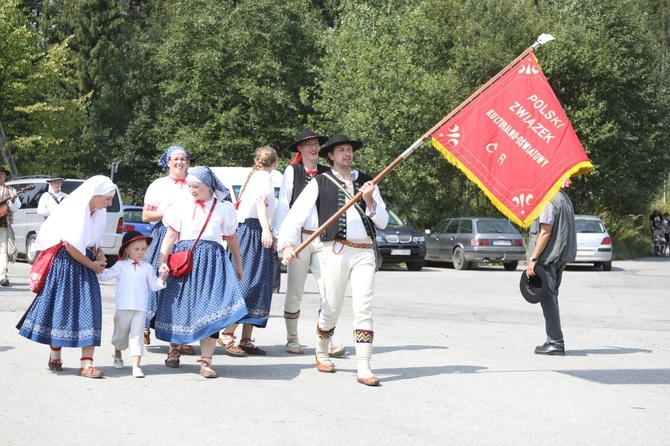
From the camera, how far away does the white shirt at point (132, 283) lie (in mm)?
8242

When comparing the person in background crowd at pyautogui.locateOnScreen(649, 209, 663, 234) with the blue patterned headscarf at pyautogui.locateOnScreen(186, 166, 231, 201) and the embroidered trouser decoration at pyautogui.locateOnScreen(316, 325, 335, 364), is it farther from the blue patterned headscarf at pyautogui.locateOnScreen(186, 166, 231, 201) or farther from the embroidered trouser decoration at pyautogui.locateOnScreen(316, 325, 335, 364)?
the blue patterned headscarf at pyautogui.locateOnScreen(186, 166, 231, 201)

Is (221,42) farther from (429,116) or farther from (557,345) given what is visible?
(557,345)

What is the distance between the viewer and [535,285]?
10234 mm

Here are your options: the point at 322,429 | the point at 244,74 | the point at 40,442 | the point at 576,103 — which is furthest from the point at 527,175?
the point at 244,74

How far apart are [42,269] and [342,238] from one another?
2.38 metres

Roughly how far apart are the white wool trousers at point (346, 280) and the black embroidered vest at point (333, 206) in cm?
9

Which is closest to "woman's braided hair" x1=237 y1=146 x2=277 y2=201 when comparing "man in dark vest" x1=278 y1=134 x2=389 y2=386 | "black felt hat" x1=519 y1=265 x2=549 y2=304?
"man in dark vest" x1=278 y1=134 x2=389 y2=386

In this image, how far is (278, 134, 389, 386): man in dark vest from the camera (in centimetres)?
801

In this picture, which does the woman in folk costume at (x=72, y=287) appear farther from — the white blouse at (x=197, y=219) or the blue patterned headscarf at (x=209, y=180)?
the blue patterned headscarf at (x=209, y=180)

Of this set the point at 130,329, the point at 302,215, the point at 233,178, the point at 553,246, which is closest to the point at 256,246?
the point at 302,215

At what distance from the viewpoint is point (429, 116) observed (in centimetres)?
3553

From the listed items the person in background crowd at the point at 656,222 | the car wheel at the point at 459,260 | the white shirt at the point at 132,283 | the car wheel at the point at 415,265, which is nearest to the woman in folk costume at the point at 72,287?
the white shirt at the point at 132,283

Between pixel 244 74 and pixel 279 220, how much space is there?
38831 millimetres

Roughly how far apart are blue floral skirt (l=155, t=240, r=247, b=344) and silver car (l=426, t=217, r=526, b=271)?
20728mm
